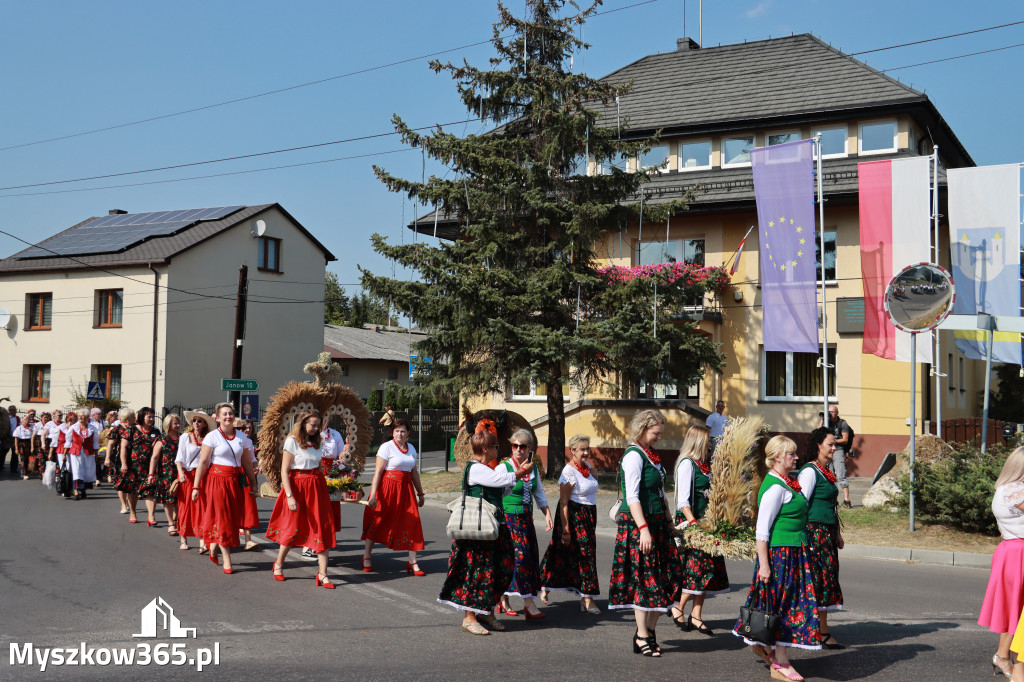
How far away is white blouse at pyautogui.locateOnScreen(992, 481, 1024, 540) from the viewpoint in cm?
591

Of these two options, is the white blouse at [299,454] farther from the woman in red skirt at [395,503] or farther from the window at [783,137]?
the window at [783,137]

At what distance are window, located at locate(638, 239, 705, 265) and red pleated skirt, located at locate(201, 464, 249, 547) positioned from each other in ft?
51.2

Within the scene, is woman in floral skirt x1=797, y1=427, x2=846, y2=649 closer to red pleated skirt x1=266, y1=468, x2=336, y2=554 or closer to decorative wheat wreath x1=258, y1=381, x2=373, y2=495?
red pleated skirt x1=266, y1=468, x2=336, y2=554

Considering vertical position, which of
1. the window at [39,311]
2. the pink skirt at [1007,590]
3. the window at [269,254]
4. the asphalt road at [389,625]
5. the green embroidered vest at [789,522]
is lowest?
the asphalt road at [389,625]

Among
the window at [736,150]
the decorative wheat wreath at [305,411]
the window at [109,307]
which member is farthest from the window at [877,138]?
the window at [109,307]

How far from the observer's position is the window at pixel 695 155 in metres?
24.9

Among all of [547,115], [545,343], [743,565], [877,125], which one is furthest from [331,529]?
A: [877,125]

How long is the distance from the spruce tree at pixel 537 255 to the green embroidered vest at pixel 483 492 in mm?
10224

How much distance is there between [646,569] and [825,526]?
1581 mm

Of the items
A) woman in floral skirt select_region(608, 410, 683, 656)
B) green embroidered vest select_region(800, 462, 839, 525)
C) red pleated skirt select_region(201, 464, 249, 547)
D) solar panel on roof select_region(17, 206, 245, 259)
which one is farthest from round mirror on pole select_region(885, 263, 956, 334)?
solar panel on roof select_region(17, 206, 245, 259)

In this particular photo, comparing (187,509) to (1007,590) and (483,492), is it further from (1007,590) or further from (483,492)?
(1007,590)

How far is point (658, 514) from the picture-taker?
6859mm

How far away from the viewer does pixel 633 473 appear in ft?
22.1

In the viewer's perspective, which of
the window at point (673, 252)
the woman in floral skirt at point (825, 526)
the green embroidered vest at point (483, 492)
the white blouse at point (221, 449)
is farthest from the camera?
the window at point (673, 252)
